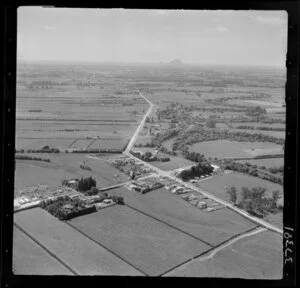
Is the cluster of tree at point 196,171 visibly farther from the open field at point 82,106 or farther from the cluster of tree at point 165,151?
the open field at point 82,106

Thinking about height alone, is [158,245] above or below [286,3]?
below

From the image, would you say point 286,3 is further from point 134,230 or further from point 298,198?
point 134,230

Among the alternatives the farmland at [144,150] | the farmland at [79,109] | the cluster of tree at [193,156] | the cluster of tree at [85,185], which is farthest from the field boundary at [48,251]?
the cluster of tree at [193,156]

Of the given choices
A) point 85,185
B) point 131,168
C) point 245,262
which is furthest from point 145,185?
point 245,262

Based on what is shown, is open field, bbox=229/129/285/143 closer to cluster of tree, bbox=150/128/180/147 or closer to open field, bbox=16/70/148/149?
cluster of tree, bbox=150/128/180/147

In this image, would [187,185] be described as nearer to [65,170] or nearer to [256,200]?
[256,200]

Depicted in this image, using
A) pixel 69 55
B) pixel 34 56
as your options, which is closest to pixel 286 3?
pixel 69 55

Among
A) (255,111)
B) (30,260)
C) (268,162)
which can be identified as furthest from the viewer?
(255,111)
